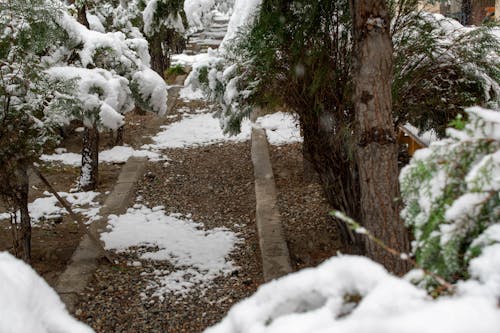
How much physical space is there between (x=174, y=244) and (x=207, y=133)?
5.47 m

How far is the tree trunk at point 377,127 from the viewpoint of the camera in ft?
11.7

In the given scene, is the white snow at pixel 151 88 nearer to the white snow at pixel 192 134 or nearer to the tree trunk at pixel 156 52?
the white snow at pixel 192 134

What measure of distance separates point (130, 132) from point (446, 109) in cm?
777

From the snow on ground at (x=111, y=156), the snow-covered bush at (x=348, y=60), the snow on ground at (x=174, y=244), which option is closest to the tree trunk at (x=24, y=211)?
the snow on ground at (x=174, y=244)

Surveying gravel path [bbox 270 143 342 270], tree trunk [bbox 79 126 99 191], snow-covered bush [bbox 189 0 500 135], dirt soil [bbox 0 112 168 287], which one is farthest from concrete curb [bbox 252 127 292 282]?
tree trunk [bbox 79 126 99 191]

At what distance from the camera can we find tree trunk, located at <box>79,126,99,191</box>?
25.5 feet

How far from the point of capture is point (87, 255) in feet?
18.0

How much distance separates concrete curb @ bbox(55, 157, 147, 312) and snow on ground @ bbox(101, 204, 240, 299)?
18 centimetres

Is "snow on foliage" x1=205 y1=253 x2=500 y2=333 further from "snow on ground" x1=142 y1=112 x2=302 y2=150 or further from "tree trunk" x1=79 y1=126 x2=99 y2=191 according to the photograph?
"snow on ground" x1=142 y1=112 x2=302 y2=150

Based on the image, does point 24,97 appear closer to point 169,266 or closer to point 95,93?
point 95,93

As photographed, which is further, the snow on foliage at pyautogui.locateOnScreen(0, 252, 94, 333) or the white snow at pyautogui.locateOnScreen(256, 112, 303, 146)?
the white snow at pyautogui.locateOnScreen(256, 112, 303, 146)

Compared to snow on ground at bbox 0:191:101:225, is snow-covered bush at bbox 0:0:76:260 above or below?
above

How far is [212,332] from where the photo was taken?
1139 mm

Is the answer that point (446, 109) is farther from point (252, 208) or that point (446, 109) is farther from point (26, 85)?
point (26, 85)
